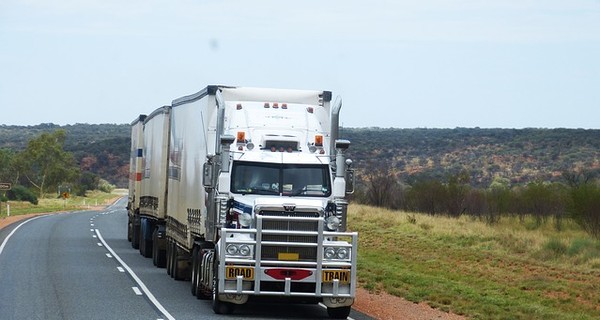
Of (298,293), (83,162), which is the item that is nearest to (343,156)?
(298,293)

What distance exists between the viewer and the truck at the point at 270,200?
18.8 m

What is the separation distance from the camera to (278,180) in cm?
2017

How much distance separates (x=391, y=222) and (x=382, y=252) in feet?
46.2

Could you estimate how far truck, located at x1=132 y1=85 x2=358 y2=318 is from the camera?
18812 mm

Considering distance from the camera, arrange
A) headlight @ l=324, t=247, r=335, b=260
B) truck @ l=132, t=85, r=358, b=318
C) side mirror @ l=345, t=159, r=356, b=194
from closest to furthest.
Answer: truck @ l=132, t=85, r=358, b=318, headlight @ l=324, t=247, r=335, b=260, side mirror @ l=345, t=159, r=356, b=194

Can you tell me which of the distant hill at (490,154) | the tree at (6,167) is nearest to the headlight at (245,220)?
the distant hill at (490,154)

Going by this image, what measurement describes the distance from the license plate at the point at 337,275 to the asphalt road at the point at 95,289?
0.93 m

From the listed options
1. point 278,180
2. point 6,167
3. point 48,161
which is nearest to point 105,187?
point 48,161

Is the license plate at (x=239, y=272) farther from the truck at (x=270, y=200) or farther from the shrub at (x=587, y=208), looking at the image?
the shrub at (x=587, y=208)

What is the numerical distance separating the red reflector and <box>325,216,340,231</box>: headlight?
122cm

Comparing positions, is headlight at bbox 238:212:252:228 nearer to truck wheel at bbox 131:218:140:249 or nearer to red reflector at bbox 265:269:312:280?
red reflector at bbox 265:269:312:280

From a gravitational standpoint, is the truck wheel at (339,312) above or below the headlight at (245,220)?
below

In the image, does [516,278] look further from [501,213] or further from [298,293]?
[501,213]

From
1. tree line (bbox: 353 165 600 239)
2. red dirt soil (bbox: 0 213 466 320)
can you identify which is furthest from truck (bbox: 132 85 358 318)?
tree line (bbox: 353 165 600 239)
